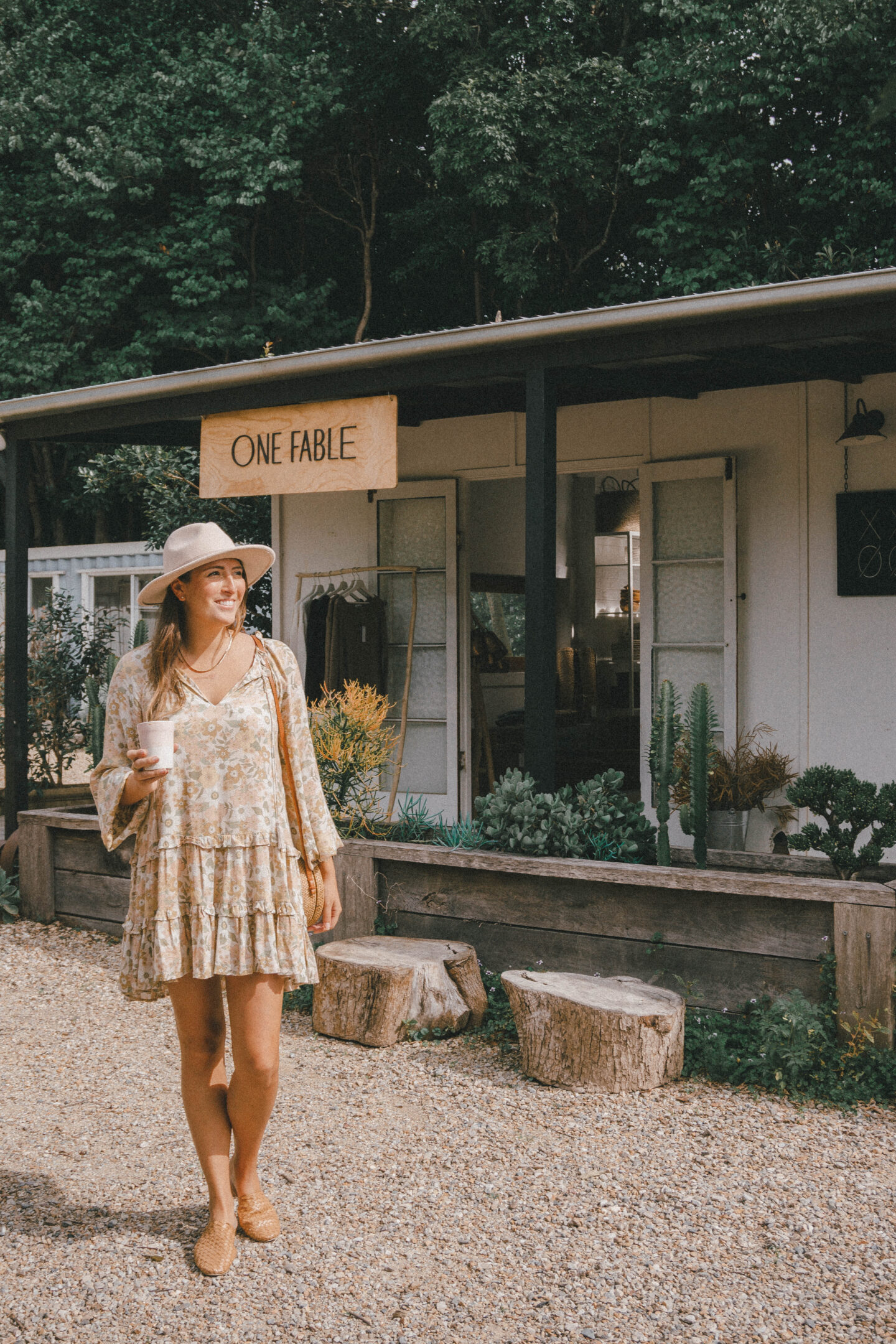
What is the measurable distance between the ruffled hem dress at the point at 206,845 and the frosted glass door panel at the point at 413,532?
183 inches

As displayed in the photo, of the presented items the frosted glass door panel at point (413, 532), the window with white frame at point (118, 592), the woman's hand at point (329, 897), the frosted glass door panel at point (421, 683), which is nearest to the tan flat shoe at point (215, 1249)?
the woman's hand at point (329, 897)

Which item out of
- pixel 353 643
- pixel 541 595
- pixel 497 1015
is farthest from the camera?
pixel 353 643

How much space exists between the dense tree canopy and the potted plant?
26.4 ft

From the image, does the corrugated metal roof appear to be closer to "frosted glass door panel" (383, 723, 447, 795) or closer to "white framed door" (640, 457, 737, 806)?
"white framed door" (640, 457, 737, 806)

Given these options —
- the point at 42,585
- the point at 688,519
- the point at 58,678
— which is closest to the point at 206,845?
the point at 688,519

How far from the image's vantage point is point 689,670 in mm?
Answer: 6648

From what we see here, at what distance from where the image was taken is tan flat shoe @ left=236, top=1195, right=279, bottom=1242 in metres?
3.01

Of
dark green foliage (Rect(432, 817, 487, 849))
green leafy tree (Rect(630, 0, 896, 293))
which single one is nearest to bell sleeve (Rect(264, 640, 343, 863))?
dark green foliage (Rect(432, 817, 487, 849))

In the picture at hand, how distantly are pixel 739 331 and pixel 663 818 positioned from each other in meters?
1.93

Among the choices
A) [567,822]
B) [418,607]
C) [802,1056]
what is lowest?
[802,1056]

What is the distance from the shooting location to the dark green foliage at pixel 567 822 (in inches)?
190

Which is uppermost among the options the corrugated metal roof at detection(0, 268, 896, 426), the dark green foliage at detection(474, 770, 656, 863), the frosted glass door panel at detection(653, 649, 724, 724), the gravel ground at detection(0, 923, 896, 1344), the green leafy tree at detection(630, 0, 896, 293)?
the green leafy tree at detection(630, 0, 896, 293)

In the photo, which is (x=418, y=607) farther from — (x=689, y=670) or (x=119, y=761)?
(x=119, y=761)

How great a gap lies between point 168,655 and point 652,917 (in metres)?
2.24
